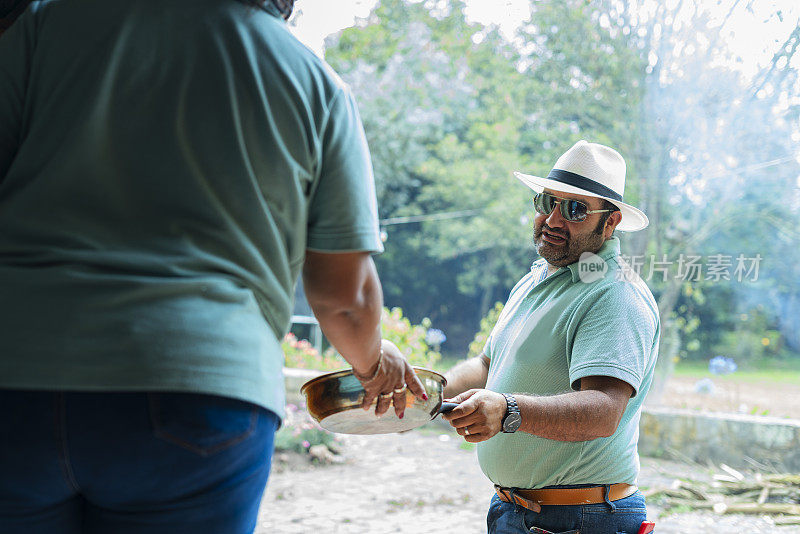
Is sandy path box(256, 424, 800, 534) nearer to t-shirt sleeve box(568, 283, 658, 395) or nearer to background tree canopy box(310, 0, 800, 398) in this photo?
background tree canopy box(310, 0, 800, 398)

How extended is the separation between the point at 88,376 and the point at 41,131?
31cm

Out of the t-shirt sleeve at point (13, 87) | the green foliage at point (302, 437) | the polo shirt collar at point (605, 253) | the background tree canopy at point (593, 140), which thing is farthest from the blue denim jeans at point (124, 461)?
the background tree canopy at point (593, 140)

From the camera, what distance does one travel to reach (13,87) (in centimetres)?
93

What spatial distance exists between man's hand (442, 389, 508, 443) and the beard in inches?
21.0

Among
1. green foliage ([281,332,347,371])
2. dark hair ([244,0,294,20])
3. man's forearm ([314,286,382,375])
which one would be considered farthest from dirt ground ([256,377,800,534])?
dark hair ([244,0,294,20])

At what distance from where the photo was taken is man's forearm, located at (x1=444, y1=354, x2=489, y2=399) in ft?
6.72

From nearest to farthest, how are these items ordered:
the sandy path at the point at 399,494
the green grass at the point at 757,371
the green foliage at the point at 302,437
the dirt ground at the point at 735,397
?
the sandy path at the point at 399,494, the green foliage at the point at 302,437, the dirt ground at the point at 735,397, the green grass at the point at 757,371

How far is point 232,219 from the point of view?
34.9 inches

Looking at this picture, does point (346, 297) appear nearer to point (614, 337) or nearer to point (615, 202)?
point (614, 337)

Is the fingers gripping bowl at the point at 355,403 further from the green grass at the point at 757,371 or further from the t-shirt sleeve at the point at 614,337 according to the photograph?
the green grass at the point at 757,371

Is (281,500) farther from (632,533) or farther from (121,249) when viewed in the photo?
(121,249)

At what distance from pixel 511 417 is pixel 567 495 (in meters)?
0.35

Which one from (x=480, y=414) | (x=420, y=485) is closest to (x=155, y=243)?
(x=480, y=414)

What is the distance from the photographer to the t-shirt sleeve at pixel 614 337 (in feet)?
5.20
